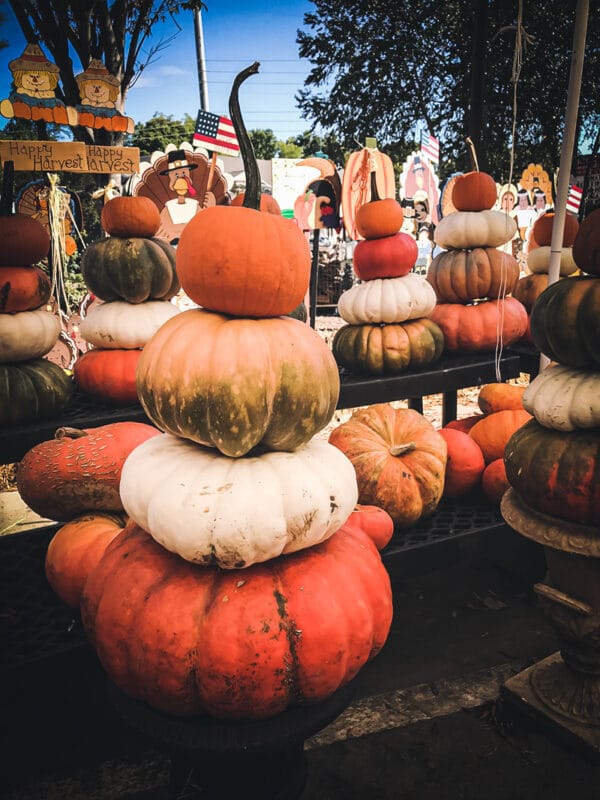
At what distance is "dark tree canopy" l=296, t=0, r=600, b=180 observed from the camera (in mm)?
9461

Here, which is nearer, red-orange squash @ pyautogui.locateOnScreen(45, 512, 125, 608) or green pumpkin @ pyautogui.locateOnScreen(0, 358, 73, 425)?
red-orange squash @ pyautogui.locateOnScreen(45, 512, 125, 608)

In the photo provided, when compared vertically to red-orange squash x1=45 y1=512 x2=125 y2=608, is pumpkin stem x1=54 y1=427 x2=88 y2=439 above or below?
above

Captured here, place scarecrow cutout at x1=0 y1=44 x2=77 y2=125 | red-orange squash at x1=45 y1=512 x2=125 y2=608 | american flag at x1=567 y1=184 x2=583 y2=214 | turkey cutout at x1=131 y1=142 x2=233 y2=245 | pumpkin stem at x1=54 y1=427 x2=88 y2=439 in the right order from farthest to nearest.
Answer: american flag at x1=567 y1=184 x2=583 y2=214, turkey cutout at x1=131 y1=142 x2=233 y2=245, scarecrow cutout at x1=0 y1=44 x2=77 y2=125, pumpkin stem at x1=54 y1=427 x2=88 y2=439, red-orange squash at x1=45 y1=512 x2=125 y2=608

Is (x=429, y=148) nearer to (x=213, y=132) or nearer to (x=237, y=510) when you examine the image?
(x=213, y=132)

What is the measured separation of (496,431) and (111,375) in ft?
6.57

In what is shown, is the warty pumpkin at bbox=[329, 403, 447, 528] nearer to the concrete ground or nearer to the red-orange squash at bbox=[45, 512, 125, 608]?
the concrete ground

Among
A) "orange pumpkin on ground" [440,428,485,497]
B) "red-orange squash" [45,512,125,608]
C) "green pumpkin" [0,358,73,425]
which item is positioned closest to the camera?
"red-orange squash" [45,512,125,608]

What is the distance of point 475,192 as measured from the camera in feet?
11.4

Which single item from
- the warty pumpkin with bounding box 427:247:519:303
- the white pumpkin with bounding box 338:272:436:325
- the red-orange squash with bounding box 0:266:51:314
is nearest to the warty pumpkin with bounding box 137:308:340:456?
the red-orange squash with bounding box 0:266:51:314

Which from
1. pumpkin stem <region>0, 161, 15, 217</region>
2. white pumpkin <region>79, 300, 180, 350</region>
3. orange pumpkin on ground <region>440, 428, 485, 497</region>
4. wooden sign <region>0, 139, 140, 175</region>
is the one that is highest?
wooden sign <region>0, 139, 140, 175</region>

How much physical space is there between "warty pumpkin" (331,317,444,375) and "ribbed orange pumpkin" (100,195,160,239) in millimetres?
1216

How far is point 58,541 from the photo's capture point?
1.94 metres

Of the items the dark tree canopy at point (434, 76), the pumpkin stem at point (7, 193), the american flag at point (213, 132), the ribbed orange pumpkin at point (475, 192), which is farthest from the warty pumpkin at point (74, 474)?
the dark tree canopy at point (434, 76)

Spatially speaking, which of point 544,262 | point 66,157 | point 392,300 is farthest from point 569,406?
point 66,157
